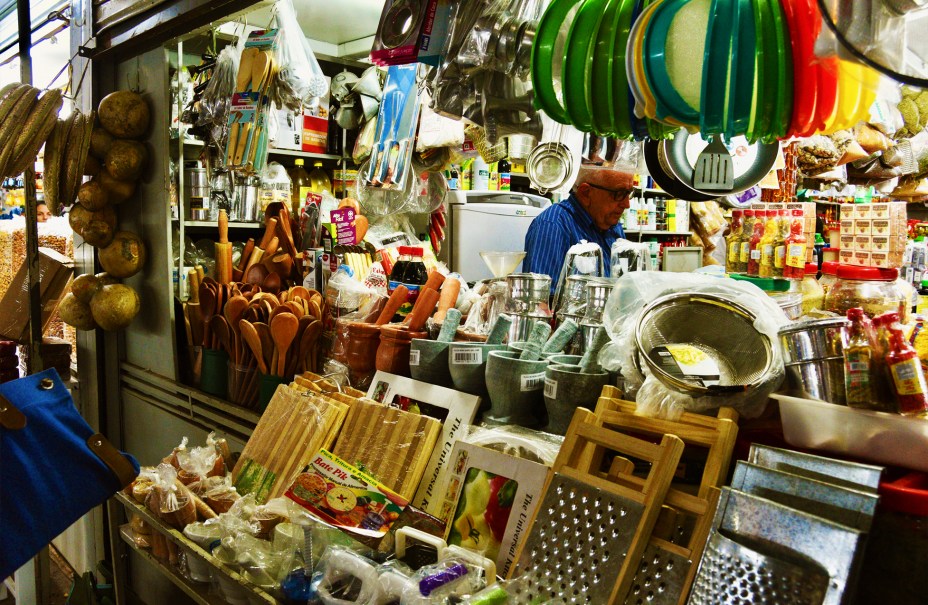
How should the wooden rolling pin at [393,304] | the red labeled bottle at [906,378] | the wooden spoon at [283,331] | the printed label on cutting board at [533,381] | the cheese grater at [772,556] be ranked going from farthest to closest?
the wooden spoon at [283,331]
the wooden rolling pin at [393,304]
the printed label on cutting board at [533,381]
the red labeled bottle at [906,378]
the cheese grater at [772,556]

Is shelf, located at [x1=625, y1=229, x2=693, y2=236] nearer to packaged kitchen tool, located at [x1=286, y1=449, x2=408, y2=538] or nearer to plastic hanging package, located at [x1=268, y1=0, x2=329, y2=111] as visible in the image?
plastic hanging package, located at [x1=268, y1=0, x2=329, y2=111]

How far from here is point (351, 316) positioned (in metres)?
2.09

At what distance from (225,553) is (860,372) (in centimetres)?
122

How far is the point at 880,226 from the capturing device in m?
2.58

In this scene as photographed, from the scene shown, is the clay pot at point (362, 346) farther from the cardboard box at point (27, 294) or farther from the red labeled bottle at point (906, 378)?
the cardboard box at point (27, 294)

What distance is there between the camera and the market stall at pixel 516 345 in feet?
3.23

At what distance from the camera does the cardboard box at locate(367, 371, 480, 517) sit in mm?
1479

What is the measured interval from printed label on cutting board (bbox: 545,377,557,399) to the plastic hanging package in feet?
5.84

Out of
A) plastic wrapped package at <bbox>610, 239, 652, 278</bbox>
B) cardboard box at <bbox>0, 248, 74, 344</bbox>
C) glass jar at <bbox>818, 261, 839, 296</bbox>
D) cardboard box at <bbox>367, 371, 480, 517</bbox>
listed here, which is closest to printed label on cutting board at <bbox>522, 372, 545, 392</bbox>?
cardboard box at <bbox>367, 371, 480, 517</bbox>

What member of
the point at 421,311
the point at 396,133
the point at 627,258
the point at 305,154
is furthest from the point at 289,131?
the point at 421,311

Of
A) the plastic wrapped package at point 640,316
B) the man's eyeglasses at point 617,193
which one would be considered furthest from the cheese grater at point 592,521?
the man's eyeglasses at point 617,193

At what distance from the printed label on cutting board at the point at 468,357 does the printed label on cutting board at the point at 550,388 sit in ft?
0.73

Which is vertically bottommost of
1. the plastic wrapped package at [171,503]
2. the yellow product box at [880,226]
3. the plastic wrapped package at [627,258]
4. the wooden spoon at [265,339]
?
the plastic wrapped package at [171,503]

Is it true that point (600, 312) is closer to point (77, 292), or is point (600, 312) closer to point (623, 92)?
point (623, 92)
